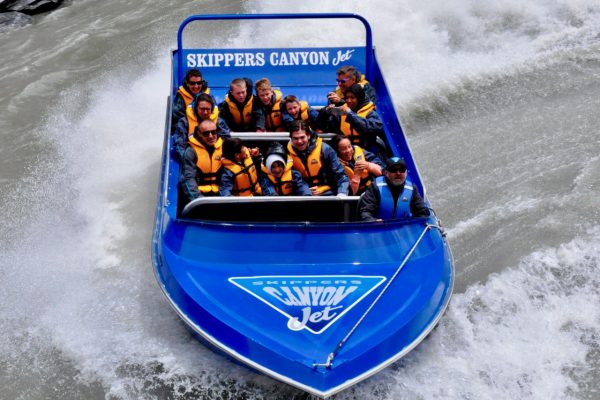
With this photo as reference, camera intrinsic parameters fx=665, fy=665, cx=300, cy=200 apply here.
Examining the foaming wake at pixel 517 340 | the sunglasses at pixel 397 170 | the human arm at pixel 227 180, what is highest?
the sunglasses at pixel 397 170

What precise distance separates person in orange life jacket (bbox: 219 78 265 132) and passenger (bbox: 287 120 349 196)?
86 centimetres

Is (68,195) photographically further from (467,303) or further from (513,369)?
(513,369)

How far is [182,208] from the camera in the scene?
420 centimetres

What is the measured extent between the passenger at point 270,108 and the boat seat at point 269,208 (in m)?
1.28

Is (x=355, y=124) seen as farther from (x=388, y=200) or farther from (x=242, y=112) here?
(x=388, y=200)

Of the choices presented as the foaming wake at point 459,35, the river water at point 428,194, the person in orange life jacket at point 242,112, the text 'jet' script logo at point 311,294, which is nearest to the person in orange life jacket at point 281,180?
the text 'jet' script logo at point 311,294

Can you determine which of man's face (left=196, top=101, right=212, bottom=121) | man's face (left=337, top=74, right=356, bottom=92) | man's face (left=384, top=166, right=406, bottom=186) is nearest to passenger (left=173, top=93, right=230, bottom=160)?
man's face (left=196, top=101, right=212, bottom=121)

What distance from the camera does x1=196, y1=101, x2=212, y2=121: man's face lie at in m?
4.58

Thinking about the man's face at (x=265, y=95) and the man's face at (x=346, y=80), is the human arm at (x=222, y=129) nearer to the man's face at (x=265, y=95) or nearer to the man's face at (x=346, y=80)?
the man's face at (x=265, y=95)

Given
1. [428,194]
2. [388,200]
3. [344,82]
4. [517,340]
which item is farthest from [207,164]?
[517,340]

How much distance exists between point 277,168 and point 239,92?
3.45 ft

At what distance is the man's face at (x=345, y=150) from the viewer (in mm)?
4406

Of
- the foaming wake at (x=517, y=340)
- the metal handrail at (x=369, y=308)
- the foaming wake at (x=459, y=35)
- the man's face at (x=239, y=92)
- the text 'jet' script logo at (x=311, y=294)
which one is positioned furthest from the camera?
the foaming wake at (x=459, y=35)

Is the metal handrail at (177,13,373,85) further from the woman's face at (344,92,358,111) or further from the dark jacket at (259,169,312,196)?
the dark jacket at (259,169,312,196)
